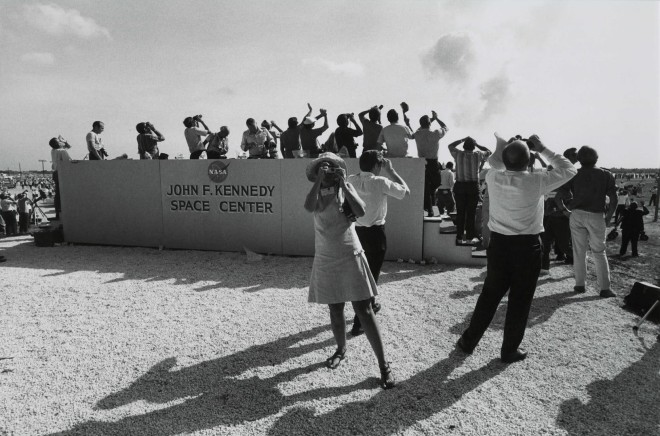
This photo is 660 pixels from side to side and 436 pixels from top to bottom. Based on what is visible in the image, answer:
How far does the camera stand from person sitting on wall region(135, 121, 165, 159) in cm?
988

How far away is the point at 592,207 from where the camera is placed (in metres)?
5.76

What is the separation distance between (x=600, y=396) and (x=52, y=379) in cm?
483

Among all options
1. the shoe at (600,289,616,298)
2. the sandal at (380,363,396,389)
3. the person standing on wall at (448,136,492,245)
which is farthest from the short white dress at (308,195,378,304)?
the person standing on wall at (448,136,492,245)

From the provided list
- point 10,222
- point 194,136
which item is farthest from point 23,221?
point 194,136

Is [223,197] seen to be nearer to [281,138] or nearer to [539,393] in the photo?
[281,138]

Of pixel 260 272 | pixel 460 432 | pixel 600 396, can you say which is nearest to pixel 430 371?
pixel 460 432

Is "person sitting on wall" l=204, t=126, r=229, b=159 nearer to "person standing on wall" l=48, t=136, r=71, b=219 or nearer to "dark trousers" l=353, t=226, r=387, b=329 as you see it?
"person standing on wall" l=48, t=136, r=71, b=219

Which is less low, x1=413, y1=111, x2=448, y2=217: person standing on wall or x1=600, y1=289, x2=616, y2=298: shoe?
x1=413, y1=111, x2=448, y2=217: person standing on wall

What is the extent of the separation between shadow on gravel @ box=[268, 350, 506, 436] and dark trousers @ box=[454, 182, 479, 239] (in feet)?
14.7

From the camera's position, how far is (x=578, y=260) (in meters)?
6.18

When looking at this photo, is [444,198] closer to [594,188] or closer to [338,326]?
[594,188]

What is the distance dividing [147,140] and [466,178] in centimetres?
757

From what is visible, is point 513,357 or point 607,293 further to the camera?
point 607,293

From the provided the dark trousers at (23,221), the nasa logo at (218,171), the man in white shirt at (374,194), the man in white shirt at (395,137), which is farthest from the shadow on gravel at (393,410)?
the dark trousers at (23,221)
